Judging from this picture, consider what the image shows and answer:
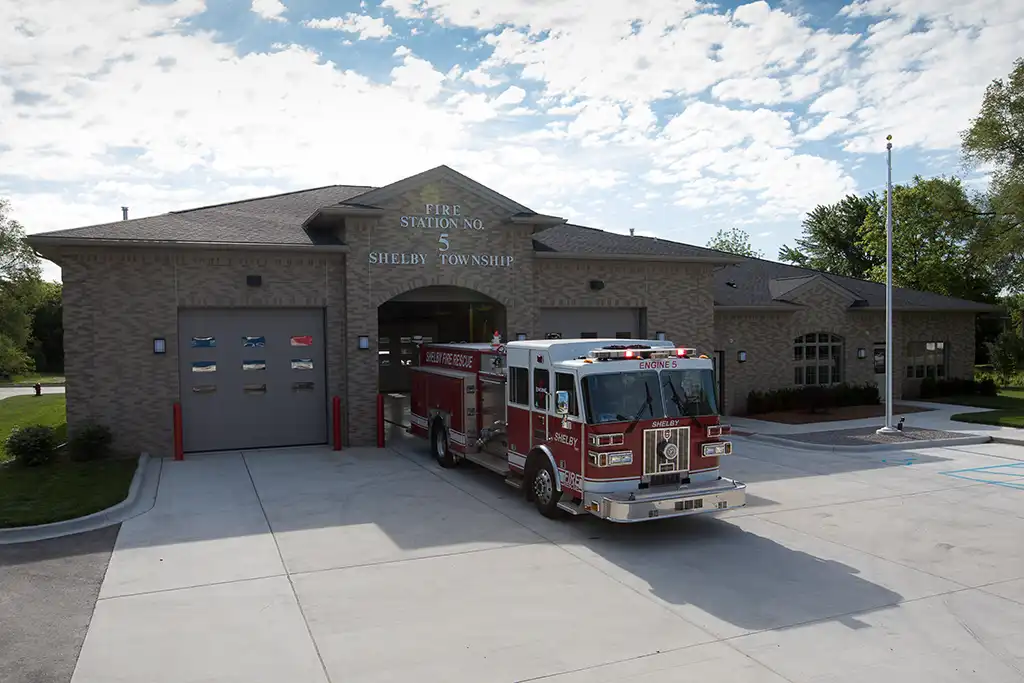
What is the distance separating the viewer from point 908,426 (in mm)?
22656

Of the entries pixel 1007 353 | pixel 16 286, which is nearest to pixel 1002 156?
pixel 1007 353

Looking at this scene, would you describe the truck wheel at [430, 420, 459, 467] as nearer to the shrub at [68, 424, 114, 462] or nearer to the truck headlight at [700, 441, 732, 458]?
the truck headlight at [700, 441, 732, 458]

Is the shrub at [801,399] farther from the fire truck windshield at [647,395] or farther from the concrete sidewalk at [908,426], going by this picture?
the fire truck windshield at [647,395]

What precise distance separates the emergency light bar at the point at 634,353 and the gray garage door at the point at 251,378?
9.77 metres

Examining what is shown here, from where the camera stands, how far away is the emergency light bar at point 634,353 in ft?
37.7

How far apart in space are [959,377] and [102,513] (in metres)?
32.7

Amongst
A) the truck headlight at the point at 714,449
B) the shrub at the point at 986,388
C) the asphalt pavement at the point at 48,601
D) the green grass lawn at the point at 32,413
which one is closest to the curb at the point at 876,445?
the truck headlight at the point at 714,449

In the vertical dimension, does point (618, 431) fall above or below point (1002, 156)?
below

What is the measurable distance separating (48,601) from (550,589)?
5.56 m

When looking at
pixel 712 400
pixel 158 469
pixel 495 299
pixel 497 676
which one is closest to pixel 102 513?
pixel 158 469

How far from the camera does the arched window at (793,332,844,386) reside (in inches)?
1115

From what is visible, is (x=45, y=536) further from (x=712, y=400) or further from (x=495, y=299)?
(x=495, y=299)

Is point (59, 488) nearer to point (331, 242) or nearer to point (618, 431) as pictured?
point (331, 242)

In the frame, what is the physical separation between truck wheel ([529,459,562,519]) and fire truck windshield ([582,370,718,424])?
4.91 feet
